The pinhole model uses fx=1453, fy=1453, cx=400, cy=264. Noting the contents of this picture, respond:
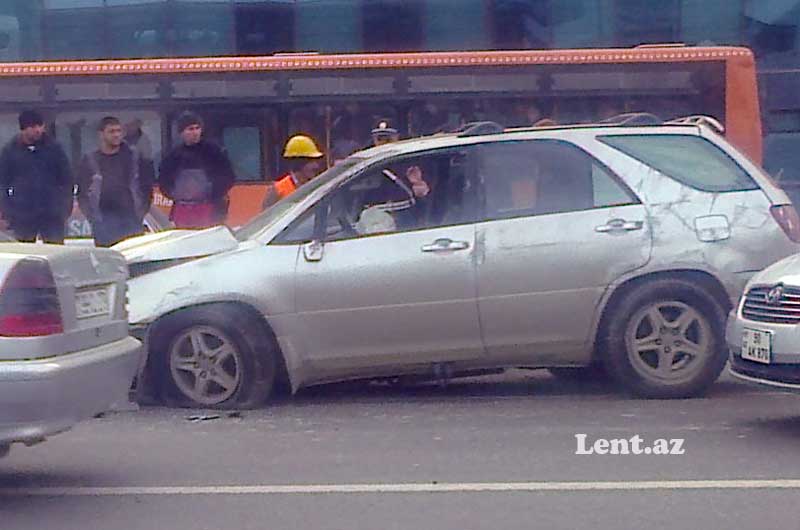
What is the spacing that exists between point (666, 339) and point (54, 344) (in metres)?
4.20

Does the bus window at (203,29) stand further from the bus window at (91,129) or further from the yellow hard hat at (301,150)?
the yellow hard hat at (301,150)

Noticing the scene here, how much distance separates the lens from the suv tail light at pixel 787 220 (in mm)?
9094

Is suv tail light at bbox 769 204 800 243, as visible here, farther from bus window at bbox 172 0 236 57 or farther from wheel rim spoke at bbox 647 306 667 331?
bus window at bbox 172 0 236 57

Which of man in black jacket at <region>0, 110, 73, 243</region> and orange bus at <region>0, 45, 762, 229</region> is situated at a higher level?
orange bus at <region>0, 45, 762, 229</region>

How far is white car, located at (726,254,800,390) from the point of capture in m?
7.68

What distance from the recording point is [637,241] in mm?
8961

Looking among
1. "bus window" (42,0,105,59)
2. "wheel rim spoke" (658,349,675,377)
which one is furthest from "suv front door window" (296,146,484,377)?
"bus window" (42,0,105,59)

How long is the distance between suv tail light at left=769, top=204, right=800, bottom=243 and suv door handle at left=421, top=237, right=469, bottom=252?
6.44ft

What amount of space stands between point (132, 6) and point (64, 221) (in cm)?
1135

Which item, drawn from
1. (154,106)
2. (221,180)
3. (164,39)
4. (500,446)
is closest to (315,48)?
(164,39)

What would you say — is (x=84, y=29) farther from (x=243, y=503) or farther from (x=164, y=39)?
(x=243, y=503)

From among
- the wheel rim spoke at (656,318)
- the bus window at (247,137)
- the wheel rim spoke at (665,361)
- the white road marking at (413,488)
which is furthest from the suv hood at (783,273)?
the bus window at (247,137)

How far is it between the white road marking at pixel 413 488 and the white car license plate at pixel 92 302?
86cm

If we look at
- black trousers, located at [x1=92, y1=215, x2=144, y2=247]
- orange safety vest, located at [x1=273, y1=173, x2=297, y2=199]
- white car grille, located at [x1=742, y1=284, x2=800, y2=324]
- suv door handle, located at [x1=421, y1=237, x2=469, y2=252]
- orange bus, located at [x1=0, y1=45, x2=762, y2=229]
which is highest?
orange bus, located at [x1=0, y1=45, x2=762, y2=229]
